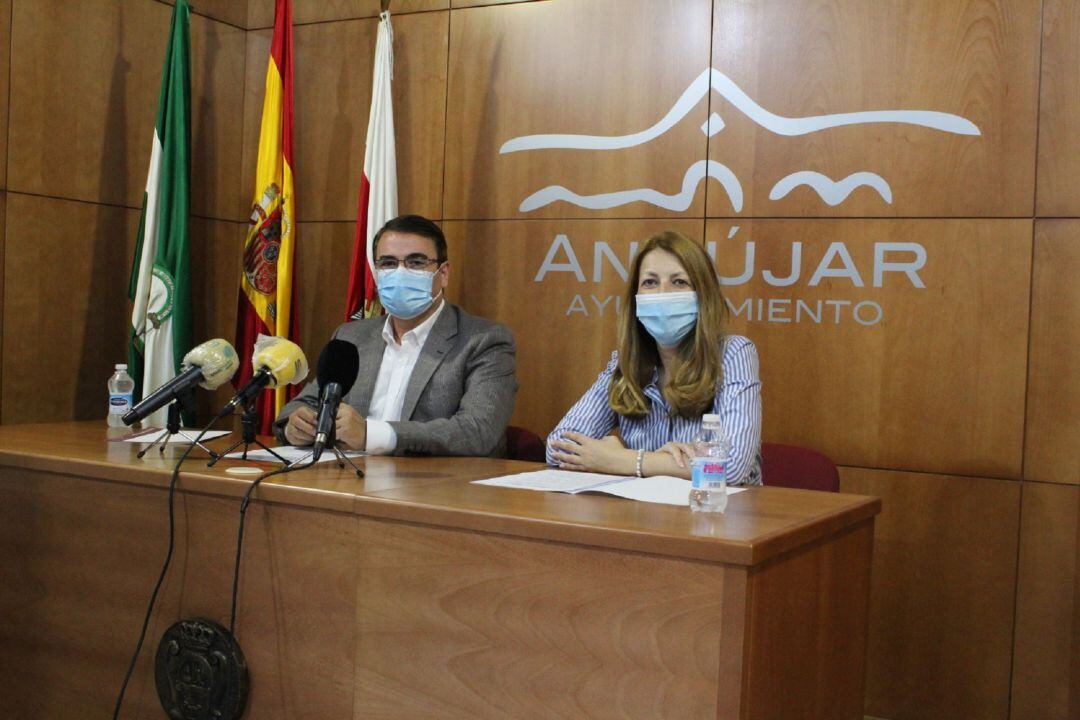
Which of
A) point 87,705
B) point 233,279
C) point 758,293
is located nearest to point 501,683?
point 87,705

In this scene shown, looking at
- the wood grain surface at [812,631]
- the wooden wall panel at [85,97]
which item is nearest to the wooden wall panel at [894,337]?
the wood grain surface at [812,631]

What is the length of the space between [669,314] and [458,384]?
0.81m

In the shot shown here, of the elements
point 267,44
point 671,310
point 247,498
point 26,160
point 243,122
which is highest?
point 267,44

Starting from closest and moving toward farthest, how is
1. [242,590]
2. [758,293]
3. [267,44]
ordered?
[242,590]
[758,293]
[267,44]

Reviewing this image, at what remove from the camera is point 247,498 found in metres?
2.40

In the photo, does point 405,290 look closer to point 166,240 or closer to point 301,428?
point 301,428

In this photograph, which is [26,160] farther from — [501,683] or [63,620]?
Answer: [501,683]

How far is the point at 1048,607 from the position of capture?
3602 millimetres

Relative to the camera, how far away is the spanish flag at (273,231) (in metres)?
4.61

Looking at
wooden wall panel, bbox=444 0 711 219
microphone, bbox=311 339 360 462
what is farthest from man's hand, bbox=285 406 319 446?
wooden wall panel, bbox=444 0 711 219

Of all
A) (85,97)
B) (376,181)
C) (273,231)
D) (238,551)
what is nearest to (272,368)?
(238,551)

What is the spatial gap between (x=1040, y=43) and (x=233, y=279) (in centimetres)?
355

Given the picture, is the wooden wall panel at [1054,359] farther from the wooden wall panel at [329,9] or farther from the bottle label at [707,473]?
the wooden wall panel at [329,9]

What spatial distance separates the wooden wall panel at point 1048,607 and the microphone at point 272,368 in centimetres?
245
